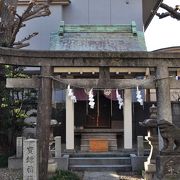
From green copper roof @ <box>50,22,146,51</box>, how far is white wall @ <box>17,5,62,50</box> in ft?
6.55

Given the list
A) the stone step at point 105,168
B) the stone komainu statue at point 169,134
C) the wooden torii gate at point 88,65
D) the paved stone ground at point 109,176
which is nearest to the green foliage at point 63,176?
the paved stone ground at point 109,176

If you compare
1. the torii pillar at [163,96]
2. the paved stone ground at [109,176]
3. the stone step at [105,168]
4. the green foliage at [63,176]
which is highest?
the torii pillar at [163,96]

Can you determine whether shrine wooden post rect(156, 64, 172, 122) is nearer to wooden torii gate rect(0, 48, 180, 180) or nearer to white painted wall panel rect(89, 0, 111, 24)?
wooden torii gate rect(0, 48, 180, 180)

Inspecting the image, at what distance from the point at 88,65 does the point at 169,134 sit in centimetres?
305

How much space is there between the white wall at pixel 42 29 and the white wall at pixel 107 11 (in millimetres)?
1099

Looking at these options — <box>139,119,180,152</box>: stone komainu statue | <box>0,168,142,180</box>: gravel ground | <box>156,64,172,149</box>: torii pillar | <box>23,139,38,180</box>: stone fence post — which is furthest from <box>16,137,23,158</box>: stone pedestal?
<box>139,119,180,152</box>: stone komainu statue

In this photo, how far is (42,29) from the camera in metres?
21.3

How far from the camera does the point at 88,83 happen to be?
10492mm

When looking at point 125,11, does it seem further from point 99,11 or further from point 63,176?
point 63,176

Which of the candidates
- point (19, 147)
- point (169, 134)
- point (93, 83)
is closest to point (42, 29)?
point (19, 147)

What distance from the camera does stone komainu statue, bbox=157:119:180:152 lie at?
9055 mm

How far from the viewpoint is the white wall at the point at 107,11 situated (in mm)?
21812

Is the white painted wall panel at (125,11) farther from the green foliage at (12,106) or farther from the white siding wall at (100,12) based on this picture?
the green foliage at (12,106)

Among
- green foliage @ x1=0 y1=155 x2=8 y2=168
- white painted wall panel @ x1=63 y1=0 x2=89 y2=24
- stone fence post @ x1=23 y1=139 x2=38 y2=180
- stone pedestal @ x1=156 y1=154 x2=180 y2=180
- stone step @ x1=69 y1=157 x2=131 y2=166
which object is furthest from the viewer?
white painted wall panel @ x1=63 y1=0 x2=89 y2=24
